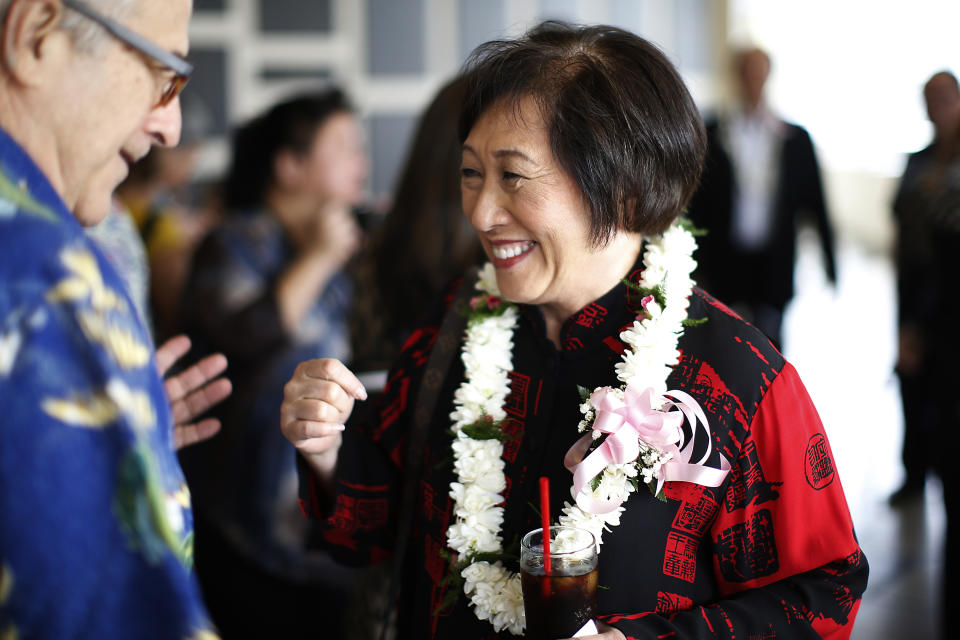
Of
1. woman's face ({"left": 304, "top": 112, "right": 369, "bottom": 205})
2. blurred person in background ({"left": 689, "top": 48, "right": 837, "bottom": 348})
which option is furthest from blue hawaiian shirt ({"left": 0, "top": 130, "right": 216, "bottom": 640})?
blurred person in background ({"left": 689, "top": 48, "right": 837, "bottom": 348})

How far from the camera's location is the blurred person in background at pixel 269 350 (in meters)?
2.88

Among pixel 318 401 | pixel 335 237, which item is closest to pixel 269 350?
pixel 335 237

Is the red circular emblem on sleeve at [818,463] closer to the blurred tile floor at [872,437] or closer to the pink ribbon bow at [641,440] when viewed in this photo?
the pink ribbon bow at [641,440]

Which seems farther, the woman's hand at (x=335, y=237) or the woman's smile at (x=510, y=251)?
the woman's hand at (x=335, y=237)

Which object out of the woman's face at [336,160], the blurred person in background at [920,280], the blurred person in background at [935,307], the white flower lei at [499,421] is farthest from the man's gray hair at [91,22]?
the blurred person in background at [920,280]

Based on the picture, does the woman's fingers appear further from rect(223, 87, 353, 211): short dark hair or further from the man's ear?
rect(223, 87, 353, 211): short dark hair

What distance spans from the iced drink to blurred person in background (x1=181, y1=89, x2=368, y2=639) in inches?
69.1

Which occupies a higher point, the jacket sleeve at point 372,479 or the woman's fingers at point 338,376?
the woman's fingers at point 338,376

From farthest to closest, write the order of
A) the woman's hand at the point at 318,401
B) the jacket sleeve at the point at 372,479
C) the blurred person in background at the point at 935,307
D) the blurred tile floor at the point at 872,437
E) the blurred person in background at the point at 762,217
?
the blurred person in background at the point at 762,217, the blurred tile floor at the point at 872,437, the blurred person in background at the point at 935,307, the jacket sleeve at the point at 372,479, the woman's hand at the point at 318,401

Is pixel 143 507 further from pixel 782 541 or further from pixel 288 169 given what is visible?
pixel 288 169

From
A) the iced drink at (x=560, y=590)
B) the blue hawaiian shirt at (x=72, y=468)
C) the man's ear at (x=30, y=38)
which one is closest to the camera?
the blue hawaiian shirt at (x=72, y=468)

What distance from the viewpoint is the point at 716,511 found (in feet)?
4.56

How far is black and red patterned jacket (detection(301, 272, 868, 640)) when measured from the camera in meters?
1.35

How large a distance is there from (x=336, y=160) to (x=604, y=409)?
2.08 metres
